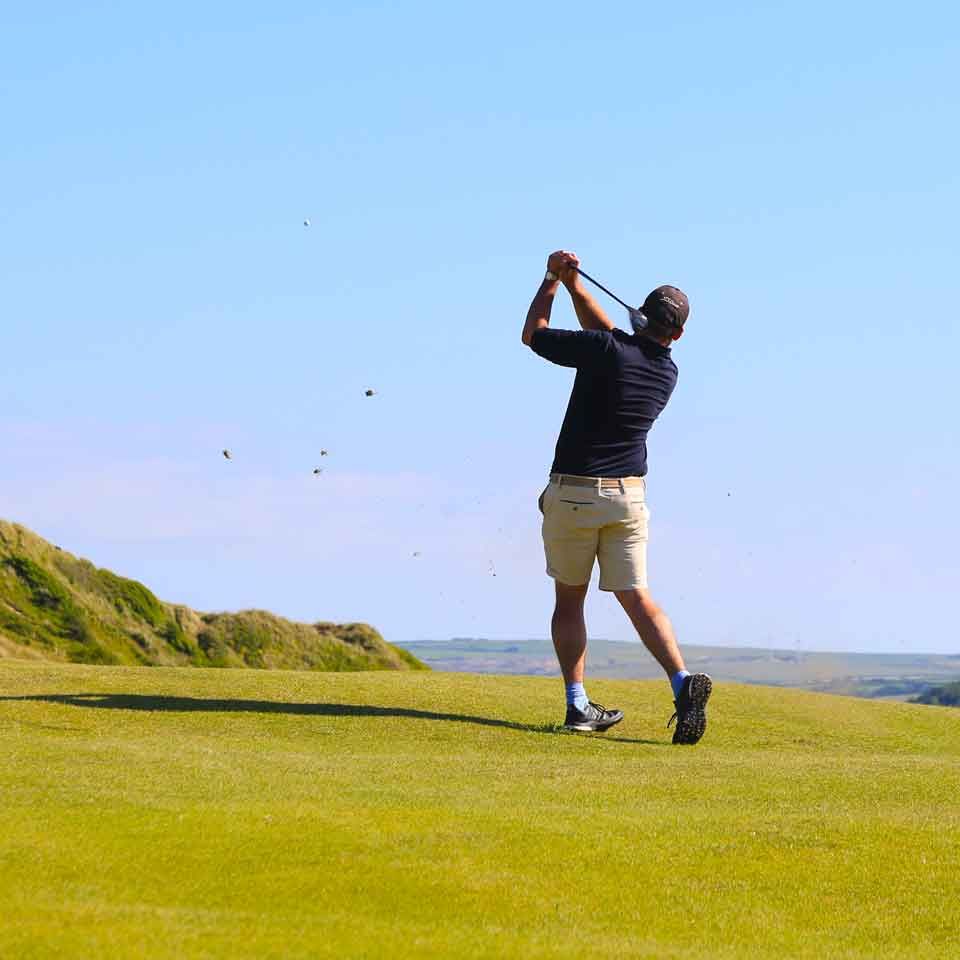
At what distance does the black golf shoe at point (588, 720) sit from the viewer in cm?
1166

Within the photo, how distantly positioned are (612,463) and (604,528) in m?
0.46

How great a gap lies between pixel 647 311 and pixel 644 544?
1660 mm

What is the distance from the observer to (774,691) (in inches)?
603

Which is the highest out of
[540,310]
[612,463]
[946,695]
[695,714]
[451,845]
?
[540,310]

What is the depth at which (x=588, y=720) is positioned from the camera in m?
11.7

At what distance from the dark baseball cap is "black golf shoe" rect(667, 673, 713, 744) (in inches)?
98.1

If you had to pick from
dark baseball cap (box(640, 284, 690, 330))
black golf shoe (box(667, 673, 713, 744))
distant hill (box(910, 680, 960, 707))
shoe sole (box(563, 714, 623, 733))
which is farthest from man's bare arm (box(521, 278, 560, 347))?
distant hill (box(910, 680, 960, 707))

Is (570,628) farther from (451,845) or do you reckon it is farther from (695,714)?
(451,845)

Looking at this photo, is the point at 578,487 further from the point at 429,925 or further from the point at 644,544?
the point at 429,925

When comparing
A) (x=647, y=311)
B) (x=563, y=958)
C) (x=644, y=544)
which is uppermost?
(x=647, y=311)

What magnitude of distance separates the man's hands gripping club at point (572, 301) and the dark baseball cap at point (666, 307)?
37 centimetres

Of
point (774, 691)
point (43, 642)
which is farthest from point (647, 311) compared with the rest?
point (43, 642)

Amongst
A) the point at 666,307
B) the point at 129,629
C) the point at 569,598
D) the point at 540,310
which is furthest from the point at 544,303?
the point at 129,629

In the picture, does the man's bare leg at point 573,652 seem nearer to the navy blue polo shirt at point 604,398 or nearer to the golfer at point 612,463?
the golfer at point 612,463
